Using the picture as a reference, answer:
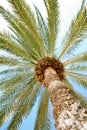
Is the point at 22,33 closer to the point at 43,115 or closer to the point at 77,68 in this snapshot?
the point at 77,68

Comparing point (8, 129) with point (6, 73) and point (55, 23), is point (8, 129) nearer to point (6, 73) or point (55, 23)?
point (6, 73)

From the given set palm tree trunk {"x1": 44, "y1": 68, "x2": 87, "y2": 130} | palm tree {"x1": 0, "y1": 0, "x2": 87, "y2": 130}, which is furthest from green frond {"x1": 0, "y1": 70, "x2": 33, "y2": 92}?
palm tree trunk {"x1": 44, "y1": 68, "x2": 87, "y2": 130}

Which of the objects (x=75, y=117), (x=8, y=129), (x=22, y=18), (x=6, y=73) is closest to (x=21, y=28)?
(x=22, y=18)

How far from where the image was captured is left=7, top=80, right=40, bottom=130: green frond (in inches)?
461

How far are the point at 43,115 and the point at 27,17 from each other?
4379mm

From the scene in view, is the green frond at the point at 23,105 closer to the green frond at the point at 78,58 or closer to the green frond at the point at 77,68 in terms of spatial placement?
the green frond at the point at 77,68

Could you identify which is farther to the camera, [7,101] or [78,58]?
[78,58]

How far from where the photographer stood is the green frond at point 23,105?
11711 mm

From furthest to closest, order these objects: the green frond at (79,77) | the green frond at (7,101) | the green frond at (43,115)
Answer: the green frond at (43,115) → the green frond at (79,77) → the green frond at (7,101)

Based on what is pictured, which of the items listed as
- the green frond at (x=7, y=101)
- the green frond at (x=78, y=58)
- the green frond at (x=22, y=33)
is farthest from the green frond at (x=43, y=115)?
the green frond at (x=22, y=33)

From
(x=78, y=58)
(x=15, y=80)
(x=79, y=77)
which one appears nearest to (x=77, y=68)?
(x=79, y=77)

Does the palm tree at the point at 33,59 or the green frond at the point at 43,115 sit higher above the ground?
the palm tree at the point at 33,59

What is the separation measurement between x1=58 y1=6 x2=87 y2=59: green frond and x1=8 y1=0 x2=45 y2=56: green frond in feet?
3.38

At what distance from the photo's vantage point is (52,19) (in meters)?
11.3
